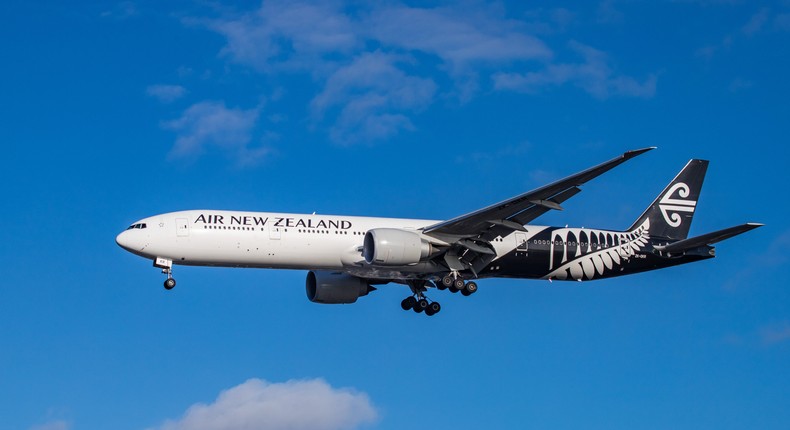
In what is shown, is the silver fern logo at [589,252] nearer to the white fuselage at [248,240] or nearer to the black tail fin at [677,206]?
the black tail fin at [677,206]

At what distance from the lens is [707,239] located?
5203cm

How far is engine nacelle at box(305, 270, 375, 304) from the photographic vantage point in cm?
5628

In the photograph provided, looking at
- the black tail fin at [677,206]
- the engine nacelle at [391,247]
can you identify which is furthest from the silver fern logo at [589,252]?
the engine nacelle at [391,247]

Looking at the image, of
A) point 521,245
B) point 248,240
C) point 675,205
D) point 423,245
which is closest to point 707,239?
point 675,205

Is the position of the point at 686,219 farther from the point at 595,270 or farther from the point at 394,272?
the point at 394,272

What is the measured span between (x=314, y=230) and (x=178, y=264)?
615 centimetres

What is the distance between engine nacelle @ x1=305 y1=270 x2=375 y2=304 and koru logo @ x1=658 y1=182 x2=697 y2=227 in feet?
50.8

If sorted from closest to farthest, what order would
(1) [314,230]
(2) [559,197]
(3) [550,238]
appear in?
(2) [559,197], (1) [314,230], (3) [550,238]

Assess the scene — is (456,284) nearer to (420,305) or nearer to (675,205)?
(420,305)

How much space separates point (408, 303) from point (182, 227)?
12438mm

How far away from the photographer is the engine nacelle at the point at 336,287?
56.3 metres

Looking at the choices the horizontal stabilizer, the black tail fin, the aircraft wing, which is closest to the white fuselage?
the aircraft wing

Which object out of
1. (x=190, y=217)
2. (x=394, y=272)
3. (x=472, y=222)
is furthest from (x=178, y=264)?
(x=472, y=222)

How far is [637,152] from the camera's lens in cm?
4081
